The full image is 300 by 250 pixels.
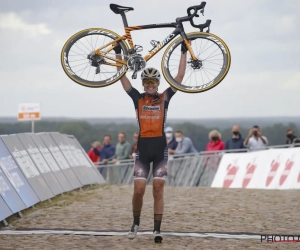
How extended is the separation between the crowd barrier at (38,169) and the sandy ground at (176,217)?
0.30 m

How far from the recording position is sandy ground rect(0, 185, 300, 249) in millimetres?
12875

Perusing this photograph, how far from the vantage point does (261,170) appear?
22953mm

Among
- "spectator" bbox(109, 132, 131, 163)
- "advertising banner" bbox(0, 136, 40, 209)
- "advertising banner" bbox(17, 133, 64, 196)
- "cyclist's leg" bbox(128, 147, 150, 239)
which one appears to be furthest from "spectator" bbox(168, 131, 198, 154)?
"cyclist's leg" bbox(128, 147, 150, 239)

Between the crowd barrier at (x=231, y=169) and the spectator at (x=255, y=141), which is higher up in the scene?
the spectator at (x=255, y=141)

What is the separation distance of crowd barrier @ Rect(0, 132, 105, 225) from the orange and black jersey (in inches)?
125

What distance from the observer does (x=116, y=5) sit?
13.0m

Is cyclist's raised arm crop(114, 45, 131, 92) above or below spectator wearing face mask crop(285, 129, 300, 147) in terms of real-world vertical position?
above

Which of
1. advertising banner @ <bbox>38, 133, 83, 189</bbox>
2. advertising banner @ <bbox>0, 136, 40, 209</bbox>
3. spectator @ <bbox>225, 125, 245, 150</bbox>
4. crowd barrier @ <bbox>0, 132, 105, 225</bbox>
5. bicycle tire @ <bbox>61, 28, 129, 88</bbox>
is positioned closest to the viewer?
bicycle tire @ <bbox>61, 28, 129, 88</bbox>

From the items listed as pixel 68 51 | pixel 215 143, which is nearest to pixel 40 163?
pixel 68 51

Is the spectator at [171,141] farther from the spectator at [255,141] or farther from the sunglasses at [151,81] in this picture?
the sunglasses at [151,81]

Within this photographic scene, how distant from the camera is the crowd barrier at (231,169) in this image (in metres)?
22.2

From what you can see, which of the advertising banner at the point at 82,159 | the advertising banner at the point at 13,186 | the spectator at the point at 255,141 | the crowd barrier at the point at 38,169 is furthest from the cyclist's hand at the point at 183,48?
the spectator at the point at 255,141

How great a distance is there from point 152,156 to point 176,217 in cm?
286

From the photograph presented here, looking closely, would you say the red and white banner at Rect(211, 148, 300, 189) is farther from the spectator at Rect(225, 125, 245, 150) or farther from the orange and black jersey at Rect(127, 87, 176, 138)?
the orange and black jersey at Rect(127, 87, 176, 138)
